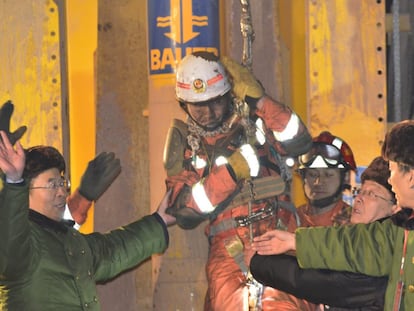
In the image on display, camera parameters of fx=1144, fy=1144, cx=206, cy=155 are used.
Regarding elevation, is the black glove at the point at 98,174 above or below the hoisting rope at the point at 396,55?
below

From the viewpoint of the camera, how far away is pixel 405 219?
13.9 ft

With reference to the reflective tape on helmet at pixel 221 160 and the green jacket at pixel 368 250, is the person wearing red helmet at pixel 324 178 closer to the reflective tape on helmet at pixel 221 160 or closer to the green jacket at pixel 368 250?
the reflective tape on helmet at pixel 221 160

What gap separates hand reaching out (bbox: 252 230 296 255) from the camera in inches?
175

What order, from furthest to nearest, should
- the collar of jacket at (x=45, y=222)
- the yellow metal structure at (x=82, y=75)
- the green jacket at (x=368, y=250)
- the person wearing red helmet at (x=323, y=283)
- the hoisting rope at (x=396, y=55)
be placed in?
the hoisting rope at (x=396, y=55) → the yellow metal structure at (x=82, y=75) → the collar of jacket at (x=45, y=222) → the person wearing red helmet at (x=323, y=283) → the green jacket at (x=368, y=250)

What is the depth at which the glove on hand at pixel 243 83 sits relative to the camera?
263 inches

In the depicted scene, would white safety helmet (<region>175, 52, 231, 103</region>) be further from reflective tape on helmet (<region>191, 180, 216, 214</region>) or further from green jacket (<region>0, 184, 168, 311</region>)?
green jacket (<region>0, 184, 168, 311</region>)

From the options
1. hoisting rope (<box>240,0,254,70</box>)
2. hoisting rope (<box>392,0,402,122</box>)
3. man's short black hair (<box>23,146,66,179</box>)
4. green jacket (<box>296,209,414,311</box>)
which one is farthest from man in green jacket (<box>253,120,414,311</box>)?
hoisting rope (<box>392,0,402,122</box>)

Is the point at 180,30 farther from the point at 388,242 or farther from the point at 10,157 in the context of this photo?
the point at 388,242

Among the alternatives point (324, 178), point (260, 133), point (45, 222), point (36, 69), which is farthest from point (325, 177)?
point (45, 222)

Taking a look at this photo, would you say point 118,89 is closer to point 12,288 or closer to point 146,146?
point 146,146

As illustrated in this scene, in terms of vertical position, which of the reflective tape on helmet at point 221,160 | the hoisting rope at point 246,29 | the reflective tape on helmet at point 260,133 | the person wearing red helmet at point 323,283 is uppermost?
the hoisting rope at point 246,29

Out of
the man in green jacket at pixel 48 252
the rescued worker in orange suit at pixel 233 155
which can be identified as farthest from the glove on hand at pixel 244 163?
the man in green jacket at pixel 48 252

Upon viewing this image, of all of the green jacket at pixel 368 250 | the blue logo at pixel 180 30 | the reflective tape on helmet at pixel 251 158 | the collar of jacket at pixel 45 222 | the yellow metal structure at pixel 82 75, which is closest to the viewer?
the green jacket at pixel 368 250

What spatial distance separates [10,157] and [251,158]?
2254mm
